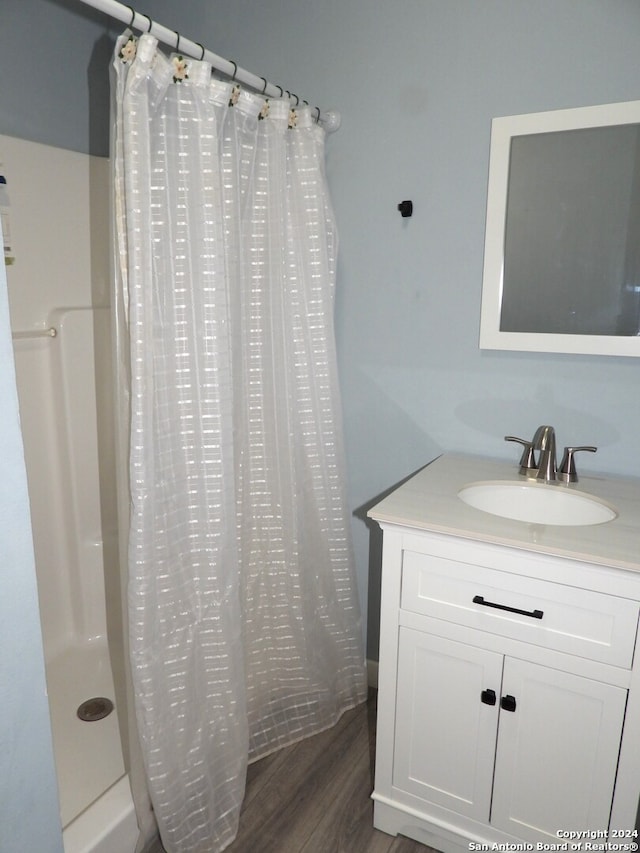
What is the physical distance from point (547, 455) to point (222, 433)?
0.93 meters

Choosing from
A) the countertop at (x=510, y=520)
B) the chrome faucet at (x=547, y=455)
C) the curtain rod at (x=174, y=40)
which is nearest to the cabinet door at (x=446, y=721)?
the countertop at (x=510, y=520)

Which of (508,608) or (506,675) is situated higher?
(508,608)

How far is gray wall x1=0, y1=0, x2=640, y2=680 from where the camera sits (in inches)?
67.0

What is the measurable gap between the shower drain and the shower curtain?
18.3 inches

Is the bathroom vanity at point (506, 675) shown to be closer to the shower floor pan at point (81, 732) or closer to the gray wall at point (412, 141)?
the gray wall at point (412, 141)

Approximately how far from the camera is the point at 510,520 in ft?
4.82

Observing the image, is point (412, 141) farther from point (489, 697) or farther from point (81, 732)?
point (81, 732)

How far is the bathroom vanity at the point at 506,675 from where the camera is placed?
1.32 m

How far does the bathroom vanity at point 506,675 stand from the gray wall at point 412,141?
351 millimetres

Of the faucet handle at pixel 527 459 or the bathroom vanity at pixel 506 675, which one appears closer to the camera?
the bathroom vanity at pixel 506 675

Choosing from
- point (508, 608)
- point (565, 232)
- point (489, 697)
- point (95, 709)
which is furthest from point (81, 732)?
point (565, 232)

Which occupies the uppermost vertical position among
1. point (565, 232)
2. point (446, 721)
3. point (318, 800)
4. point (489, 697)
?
point (565, 232)

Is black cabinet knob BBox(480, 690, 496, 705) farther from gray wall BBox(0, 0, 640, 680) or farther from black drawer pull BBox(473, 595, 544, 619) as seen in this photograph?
gray wall BBox(0, 0, 640, 680)

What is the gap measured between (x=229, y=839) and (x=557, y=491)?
1277 mm
